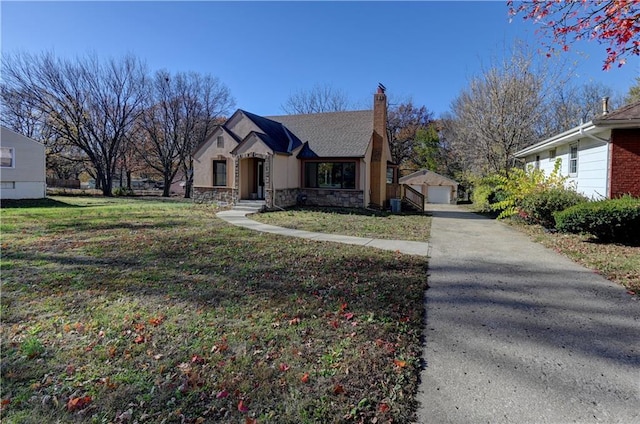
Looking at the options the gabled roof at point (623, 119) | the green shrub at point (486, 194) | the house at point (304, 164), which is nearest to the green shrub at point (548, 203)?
the gabled roof at point (623, 119)

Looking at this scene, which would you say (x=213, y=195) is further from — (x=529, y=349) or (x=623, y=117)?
(x=529, y=349)

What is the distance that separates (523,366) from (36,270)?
7191 millimetres

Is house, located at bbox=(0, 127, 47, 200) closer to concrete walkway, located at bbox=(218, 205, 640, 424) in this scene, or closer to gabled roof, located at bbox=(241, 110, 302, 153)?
gabled roof, located at bbox=(241, 110, 302, 153)

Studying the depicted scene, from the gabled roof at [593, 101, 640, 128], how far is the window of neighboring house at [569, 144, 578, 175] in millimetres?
3015

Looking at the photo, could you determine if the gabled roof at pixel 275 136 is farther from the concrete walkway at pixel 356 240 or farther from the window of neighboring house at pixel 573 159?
the window of neighboring house at pixel 573 159

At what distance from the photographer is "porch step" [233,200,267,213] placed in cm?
1578

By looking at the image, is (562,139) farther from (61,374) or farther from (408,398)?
(61,374)

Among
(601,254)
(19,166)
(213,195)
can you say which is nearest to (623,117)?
(601,254)

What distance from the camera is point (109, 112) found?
97.5 ft

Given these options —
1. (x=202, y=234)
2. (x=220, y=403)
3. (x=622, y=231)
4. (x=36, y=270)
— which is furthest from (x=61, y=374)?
(x=622, y=231)

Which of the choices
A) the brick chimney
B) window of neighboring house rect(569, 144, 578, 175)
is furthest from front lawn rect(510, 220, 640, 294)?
the brick chimney

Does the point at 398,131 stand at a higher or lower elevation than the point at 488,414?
higher

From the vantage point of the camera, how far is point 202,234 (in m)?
9.17

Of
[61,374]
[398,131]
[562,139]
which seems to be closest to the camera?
[61,374]
